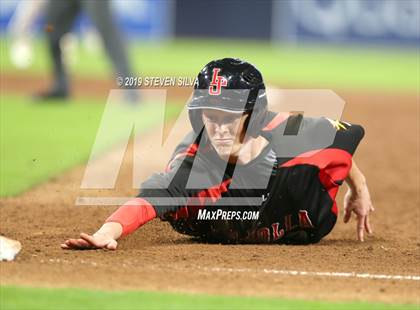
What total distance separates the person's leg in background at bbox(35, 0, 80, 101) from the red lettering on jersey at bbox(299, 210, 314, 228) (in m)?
9.24

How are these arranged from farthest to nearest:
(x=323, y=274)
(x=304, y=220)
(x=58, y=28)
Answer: (x=58, y=28) < (x=304, y=220) < (x=323, y=274)

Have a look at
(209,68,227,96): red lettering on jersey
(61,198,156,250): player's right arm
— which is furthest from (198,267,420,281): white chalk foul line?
(209,68,227,96): red lettering on jersey

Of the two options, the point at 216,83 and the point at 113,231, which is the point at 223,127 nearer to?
the point at 216,83

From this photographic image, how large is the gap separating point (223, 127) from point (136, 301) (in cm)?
148

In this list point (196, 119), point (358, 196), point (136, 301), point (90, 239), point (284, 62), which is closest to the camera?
point (136, 301)

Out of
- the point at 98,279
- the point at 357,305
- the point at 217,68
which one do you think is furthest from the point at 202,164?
the point at 357,305

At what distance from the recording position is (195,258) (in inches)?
219

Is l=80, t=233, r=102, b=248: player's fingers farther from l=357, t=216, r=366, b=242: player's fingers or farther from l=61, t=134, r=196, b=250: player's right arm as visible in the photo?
l=357, t=216, r=366, b=242: player's fingers

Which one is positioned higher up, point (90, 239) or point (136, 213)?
point (136, 213)

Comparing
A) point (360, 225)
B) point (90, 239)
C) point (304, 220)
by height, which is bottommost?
point (360, 225)

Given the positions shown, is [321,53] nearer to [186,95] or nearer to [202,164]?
[186,95]

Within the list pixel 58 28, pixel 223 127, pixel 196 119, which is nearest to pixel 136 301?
pixel 223 127

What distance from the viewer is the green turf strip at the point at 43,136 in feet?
30.7

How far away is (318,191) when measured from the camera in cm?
604
